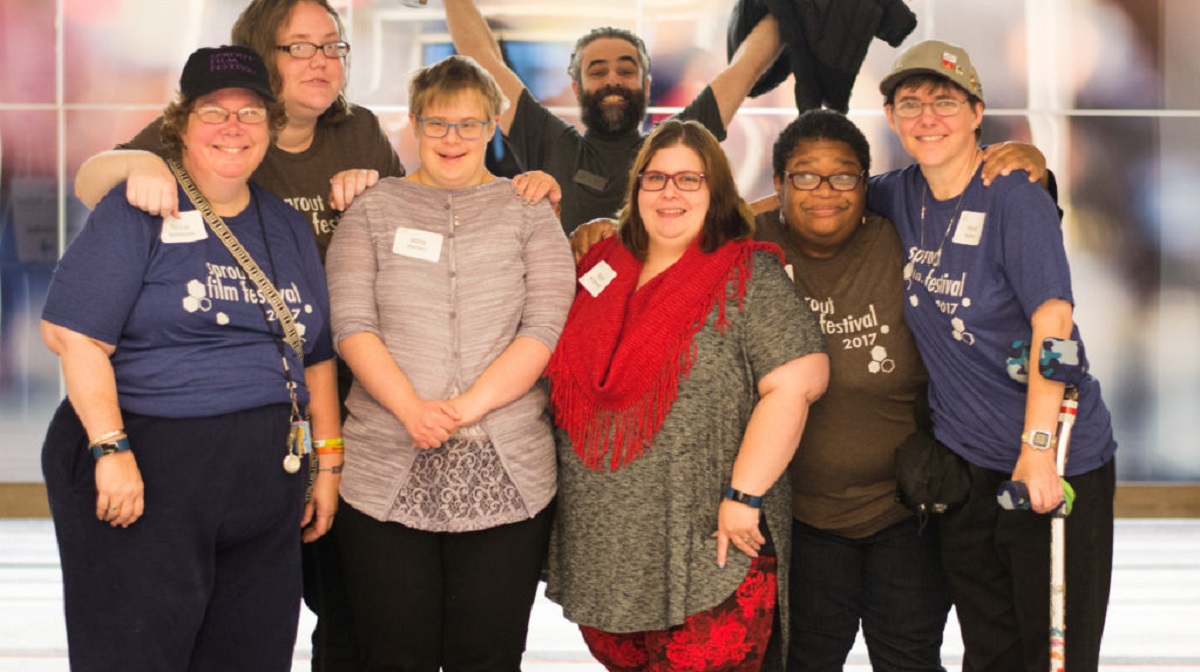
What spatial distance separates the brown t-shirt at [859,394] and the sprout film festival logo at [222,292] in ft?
4.16

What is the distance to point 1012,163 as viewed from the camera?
2.75m

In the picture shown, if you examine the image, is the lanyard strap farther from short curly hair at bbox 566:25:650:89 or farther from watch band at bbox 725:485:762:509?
short curly hair at bbox 566:25:650:89

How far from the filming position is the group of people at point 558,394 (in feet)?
7.91

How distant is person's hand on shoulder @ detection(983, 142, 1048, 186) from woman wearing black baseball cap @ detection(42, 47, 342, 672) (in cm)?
156

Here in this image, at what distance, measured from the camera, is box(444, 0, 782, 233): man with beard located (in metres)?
3.76

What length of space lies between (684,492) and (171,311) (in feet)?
3.73

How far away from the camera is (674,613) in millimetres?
2635

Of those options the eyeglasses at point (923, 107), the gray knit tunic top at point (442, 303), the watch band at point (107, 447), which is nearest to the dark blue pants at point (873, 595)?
the gray knit tunic top at point (442, 303)

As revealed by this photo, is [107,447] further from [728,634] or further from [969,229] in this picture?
[969,229]

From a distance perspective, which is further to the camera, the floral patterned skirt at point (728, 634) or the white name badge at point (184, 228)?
the floral patterned skirt at point (728, 634)

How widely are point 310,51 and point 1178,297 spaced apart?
5.44m

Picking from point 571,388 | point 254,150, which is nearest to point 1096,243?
point 571,388

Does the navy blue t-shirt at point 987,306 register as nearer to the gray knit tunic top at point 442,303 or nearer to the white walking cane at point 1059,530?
the white walking cane at point 1059,530

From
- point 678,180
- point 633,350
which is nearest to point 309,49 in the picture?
point 678,180
